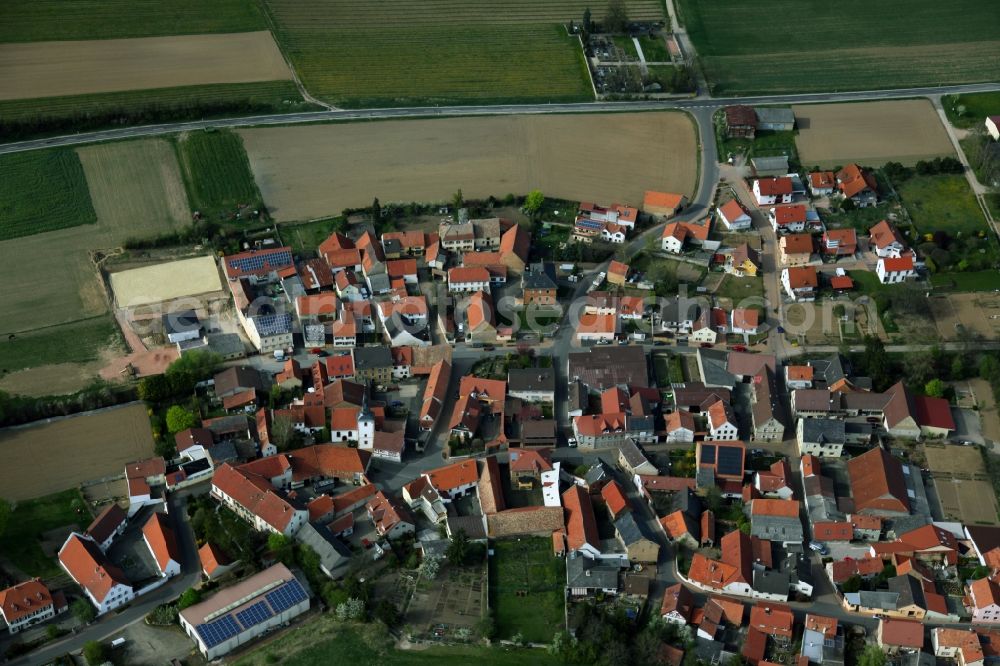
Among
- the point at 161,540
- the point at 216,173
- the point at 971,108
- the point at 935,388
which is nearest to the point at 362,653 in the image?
the point at 161,540

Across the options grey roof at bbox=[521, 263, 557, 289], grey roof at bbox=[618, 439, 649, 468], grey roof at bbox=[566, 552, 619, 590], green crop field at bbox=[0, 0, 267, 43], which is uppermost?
green crop field at bbox=[0, 0, 267, 43]

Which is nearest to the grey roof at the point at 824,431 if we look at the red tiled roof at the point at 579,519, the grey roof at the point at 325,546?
the red tiled roof at the point at 579,519

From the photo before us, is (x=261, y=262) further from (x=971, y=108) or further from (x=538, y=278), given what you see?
(x=971, y=108)

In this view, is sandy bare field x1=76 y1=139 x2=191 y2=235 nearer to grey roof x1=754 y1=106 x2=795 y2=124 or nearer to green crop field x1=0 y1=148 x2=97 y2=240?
green crop field x1=0 y1=148 x2=97 y2=240

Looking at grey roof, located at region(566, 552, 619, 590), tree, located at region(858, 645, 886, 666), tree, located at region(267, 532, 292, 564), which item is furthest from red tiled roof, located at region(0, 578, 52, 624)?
tree, located at region(858, 645, 886, 666)

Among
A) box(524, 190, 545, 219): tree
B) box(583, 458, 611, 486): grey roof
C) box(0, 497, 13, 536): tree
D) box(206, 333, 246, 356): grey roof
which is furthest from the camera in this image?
box(524, 190, 545, 219): tree

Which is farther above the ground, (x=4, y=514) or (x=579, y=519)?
(x=4, y=514)
